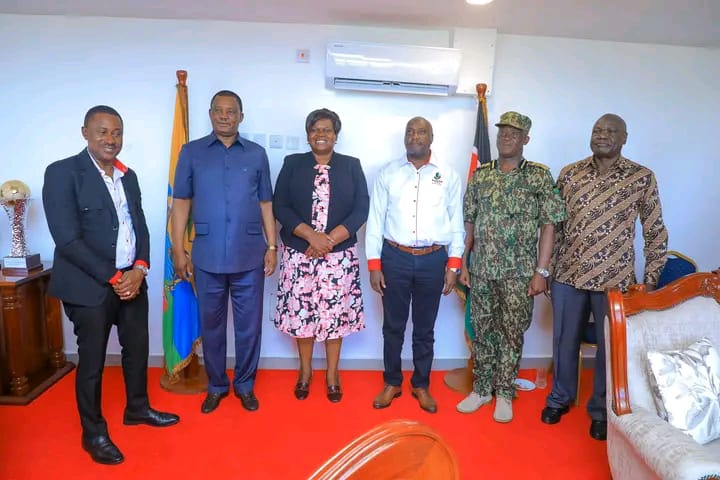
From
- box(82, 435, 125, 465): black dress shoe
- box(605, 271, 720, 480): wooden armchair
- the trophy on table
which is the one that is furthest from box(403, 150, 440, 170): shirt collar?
the trophy on table

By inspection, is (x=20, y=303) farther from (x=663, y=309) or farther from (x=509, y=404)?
(x=663, y=309)

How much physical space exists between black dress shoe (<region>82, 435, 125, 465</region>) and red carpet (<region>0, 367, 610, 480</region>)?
0.03 meters

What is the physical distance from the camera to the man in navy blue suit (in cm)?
254

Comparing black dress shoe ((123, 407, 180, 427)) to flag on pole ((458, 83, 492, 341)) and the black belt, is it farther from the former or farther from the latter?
flag on pole ((458, 83, 492, 341))

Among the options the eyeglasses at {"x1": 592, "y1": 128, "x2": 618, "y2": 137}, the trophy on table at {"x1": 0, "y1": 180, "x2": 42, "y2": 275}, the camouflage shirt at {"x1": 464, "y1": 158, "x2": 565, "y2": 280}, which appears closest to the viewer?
the eyeglasses at {"x1": 592, "y1": 128, "x2": 618, "y2": 137}

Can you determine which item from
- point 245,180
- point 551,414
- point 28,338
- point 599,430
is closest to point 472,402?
point 551,414

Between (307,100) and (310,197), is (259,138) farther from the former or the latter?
(310,197)

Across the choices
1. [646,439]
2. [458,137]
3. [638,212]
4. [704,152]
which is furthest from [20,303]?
[704,152]

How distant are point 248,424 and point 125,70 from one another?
2.39 m

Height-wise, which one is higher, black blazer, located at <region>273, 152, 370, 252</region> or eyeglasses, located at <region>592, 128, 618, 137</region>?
eyeglasses, located at <region>592, 128, 618, 137</region>

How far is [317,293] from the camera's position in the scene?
8.86 ft

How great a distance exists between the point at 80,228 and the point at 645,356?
2.48 metres

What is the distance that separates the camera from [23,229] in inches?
110

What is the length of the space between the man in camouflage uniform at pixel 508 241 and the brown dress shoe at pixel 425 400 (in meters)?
0.17
